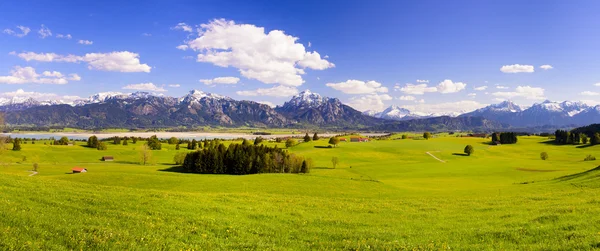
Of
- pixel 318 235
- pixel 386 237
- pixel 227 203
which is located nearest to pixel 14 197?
pixel 227 203

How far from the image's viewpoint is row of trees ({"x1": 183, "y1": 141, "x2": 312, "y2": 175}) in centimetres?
10762

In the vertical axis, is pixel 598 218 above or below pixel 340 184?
above

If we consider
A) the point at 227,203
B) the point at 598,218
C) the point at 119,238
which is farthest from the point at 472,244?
the point at 227,203

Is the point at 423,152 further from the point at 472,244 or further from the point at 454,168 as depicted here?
the point at 472,244

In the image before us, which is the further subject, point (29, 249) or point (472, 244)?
point (472, 244)

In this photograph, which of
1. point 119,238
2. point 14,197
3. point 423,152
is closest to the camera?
point 119,238

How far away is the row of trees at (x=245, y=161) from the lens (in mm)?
107625

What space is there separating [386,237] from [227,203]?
15.3m

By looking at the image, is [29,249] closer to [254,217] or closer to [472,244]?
[254,217]

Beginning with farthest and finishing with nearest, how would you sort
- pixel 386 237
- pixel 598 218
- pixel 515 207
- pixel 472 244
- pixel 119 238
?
pixel 515 207 → pixel 598 218 → pixel 386 237 → pixel 472 244 → pixel 119 238

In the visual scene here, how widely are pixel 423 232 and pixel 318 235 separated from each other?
651 cm

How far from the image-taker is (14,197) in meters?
22.3

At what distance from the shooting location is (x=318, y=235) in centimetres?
1908

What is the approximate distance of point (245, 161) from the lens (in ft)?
353
